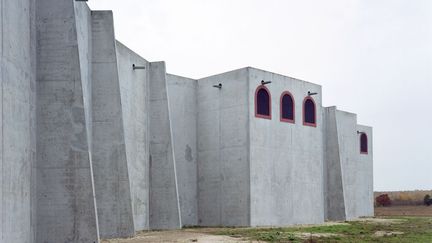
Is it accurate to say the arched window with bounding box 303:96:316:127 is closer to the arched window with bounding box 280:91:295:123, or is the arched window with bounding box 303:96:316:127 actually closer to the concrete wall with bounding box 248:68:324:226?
the concrete wall with bounding box 248:68:324:226

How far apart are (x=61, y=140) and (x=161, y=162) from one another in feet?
32.9

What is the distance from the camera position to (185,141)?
29.1 m

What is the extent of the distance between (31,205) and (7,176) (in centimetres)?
226

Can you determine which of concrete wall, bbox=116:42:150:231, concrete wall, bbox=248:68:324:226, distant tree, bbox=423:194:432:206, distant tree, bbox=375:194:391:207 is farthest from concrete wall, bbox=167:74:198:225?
distant tree, bbox=375:194:391:207

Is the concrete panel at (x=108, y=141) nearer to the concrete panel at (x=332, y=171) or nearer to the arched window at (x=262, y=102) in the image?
the arched window at (x=262, y=102)

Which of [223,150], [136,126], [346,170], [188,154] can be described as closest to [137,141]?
[136,126]

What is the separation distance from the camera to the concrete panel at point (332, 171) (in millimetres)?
36219

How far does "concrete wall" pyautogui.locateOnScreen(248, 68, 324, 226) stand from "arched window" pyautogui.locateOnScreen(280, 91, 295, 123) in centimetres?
28

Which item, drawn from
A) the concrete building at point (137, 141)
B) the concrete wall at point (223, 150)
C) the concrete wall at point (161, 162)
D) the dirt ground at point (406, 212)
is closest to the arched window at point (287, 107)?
the concrete building at point (137, 141)

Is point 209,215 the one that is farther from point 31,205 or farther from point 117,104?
point 31,205

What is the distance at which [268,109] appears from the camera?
2864 cm

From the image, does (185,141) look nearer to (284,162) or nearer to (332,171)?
(284,162)

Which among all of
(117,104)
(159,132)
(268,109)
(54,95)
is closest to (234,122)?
(268,109)

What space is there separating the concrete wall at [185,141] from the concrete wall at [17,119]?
46.3 ft
